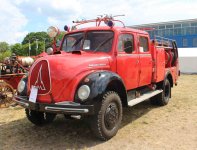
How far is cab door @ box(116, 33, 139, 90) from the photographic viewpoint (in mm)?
6516

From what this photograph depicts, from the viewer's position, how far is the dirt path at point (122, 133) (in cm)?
548

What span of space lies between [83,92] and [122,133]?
154 cm

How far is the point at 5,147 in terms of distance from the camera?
550 centimetres

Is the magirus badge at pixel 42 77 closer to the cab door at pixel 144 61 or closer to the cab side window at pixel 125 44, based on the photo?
the cab side window at pixel 125 44

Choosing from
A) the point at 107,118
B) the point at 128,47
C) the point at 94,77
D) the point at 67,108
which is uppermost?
the point at 128,47

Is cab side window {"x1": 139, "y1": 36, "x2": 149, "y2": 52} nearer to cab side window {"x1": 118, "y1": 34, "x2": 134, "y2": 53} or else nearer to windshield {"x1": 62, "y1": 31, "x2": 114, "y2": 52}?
cab side window {"x1": 118, "y1": 34, "x2": 134, "y2": 53}

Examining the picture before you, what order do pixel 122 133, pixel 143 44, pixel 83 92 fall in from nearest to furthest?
pixel 83 92
pixel 122 133
pixel 143 44

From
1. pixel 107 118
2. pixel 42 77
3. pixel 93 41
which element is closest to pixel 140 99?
pixel 107 118

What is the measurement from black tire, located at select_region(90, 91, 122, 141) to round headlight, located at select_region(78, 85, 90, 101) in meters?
0.39

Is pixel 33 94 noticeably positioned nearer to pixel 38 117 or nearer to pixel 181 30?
pixel 38 117

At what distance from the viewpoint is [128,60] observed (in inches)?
265

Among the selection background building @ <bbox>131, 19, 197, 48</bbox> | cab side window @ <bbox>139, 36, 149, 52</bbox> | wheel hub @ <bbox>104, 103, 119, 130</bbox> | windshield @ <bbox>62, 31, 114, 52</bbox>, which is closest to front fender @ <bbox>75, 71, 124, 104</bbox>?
wheel hub @ <bbox>104, 103, 119, 130</bbox>

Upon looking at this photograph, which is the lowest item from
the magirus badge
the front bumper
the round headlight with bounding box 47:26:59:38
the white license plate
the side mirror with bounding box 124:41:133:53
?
the front bumper

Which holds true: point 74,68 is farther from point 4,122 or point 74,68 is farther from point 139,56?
point 4,122
